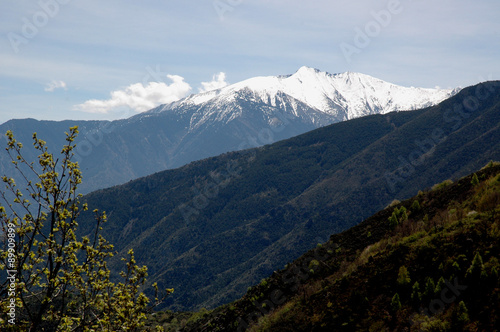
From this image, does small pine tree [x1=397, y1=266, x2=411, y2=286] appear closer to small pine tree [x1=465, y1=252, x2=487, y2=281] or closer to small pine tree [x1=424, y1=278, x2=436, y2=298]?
small pine tree [x1=424, y1=278, x2=436, y2=298]

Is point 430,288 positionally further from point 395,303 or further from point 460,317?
point 460,317

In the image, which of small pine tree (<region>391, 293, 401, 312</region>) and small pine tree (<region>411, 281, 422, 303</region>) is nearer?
small pine tree (<region>411, 281, 422, 303</region>)

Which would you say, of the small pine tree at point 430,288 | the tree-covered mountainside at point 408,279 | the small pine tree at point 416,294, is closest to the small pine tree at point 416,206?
the tree-covered mountainside at point 408,279

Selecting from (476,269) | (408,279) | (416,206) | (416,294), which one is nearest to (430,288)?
(416,294)

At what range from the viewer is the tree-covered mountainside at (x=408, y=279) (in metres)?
13.8

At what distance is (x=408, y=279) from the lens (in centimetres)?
1600

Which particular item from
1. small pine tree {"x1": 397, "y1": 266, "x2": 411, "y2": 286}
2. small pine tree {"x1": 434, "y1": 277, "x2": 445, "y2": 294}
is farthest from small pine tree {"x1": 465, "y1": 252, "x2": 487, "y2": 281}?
small pine tree {"x1": 397, "y1": 266, "x2": 411, "y2": 286}

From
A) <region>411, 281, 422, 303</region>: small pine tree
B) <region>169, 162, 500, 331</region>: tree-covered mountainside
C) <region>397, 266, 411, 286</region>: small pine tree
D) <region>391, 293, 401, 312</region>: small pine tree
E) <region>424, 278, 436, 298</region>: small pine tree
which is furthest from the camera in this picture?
<region>397, 266, 411, 286</region>: small pine tree

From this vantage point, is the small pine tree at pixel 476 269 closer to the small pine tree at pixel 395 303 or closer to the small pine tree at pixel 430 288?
the small pine tree at pixel 430 288

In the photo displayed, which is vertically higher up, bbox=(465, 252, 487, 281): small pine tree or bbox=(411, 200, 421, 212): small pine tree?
bbox=(411, 200, 421, 212): small pine tree

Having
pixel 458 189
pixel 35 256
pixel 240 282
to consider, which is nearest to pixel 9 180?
pixel 35 256

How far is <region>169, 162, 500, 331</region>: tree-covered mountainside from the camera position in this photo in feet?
45.1

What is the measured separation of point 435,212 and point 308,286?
35.4 feet

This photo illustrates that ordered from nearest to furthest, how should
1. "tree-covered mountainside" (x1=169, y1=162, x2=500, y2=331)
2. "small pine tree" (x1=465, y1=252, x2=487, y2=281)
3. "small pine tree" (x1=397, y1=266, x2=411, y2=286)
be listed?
"tree-covered mountainside" (x1=169, y1=162, x2=500, y2=331) → "small pine tree" (x1=465, y1=252, x2=487, y2=281) → "small pine tree" (x1=397, y1=266, x2=411, y2=286)
